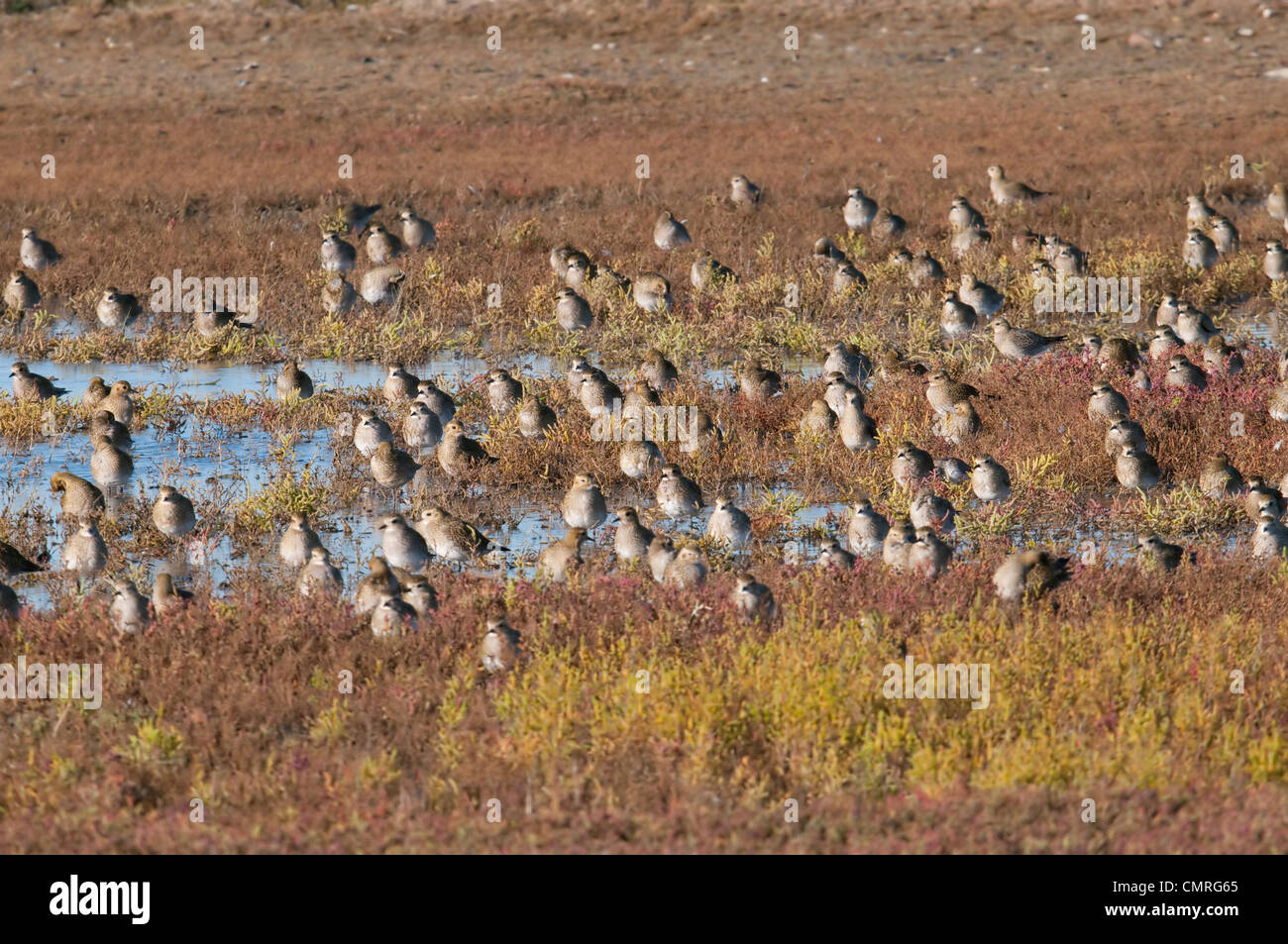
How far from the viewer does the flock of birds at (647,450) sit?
11.6 metres

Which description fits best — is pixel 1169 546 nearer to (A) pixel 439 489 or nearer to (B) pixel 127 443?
(A) pixel 439 489

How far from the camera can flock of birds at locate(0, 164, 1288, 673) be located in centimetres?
1162

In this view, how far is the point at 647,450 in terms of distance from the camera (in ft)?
50.2

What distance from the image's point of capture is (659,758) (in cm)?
905

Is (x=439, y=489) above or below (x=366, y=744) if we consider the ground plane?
above

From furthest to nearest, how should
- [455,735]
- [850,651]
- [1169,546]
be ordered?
[1169,546], [850,651], [455,735]

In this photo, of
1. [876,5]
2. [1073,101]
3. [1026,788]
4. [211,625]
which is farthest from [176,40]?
[1026,788]

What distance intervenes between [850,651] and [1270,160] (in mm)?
30116

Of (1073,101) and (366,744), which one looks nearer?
(366,744)

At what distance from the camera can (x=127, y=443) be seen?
55.2 feet

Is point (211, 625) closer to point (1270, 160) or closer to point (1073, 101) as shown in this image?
point (1270, 160)

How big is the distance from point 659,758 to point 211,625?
3803mm

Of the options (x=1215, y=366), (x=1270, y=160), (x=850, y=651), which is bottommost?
(x=850, y=651)

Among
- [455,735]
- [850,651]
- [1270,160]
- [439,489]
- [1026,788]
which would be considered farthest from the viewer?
[1270,160]
